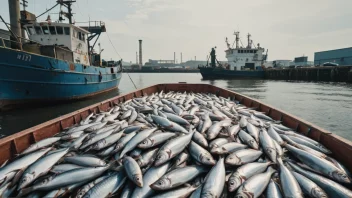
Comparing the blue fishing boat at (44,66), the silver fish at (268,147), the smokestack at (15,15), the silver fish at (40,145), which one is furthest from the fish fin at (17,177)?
the smokestack at (15,15)

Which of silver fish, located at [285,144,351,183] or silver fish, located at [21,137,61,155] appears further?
silver fish, located at [21,137,61,155]

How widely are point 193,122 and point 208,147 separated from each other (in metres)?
1.32

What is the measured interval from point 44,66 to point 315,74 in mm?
42071

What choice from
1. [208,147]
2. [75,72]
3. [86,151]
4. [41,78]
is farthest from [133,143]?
[75,72]

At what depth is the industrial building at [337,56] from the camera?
172 ft

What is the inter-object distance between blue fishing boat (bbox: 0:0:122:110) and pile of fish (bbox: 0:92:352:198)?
8744mm

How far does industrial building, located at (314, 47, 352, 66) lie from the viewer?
52.4 m

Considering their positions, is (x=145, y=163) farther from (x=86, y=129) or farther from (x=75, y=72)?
(x=75, y=72)

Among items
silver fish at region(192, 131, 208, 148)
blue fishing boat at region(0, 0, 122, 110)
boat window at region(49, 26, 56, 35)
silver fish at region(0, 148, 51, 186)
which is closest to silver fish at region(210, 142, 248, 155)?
silver fish at region(192, 131, 208, 148)

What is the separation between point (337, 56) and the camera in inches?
2213

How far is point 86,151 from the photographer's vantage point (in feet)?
11.0

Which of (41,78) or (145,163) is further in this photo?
(41,78)

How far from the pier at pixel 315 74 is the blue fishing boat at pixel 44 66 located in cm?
3514

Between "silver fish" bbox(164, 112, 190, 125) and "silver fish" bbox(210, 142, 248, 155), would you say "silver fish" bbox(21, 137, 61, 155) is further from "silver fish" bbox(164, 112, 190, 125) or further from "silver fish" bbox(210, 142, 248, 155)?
"silver fish" bbox(210, 142, 248, 155)
